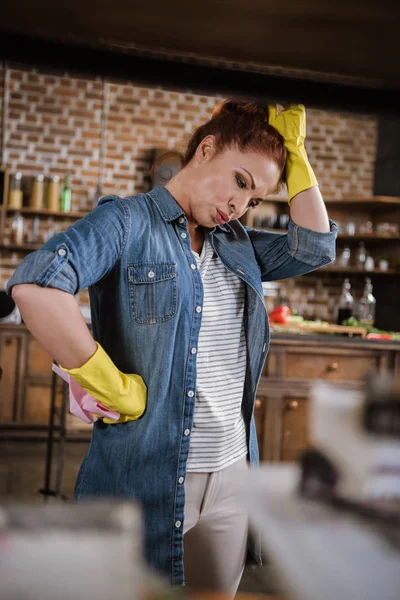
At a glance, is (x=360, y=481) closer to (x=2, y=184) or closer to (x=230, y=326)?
(x=230, y=326)

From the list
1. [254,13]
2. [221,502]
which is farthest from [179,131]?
[254,13]

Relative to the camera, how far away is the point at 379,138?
661cm

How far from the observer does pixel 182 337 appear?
3.83 feet

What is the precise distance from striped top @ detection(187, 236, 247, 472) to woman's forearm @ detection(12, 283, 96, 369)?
0.94 feet

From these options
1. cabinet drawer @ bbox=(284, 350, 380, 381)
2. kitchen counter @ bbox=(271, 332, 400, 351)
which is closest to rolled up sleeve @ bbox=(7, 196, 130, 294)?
kitchen counter @ bbox=(271, 332, 400, 351)

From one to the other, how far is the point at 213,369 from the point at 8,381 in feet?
13.7

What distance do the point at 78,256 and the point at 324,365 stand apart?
2576 millimetres

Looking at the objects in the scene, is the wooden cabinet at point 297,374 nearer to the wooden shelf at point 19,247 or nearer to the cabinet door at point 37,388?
the cabinet door at point 37,388

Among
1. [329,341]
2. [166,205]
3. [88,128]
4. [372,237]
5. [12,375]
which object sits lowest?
[12,375]

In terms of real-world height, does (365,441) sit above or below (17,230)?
Answer: below

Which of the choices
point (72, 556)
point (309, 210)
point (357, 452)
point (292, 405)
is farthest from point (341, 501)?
point (292, 405)

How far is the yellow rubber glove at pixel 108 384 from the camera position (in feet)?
3.34

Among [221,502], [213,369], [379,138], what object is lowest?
[221,502]

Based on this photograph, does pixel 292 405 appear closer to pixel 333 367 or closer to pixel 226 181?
pixel 333 367
